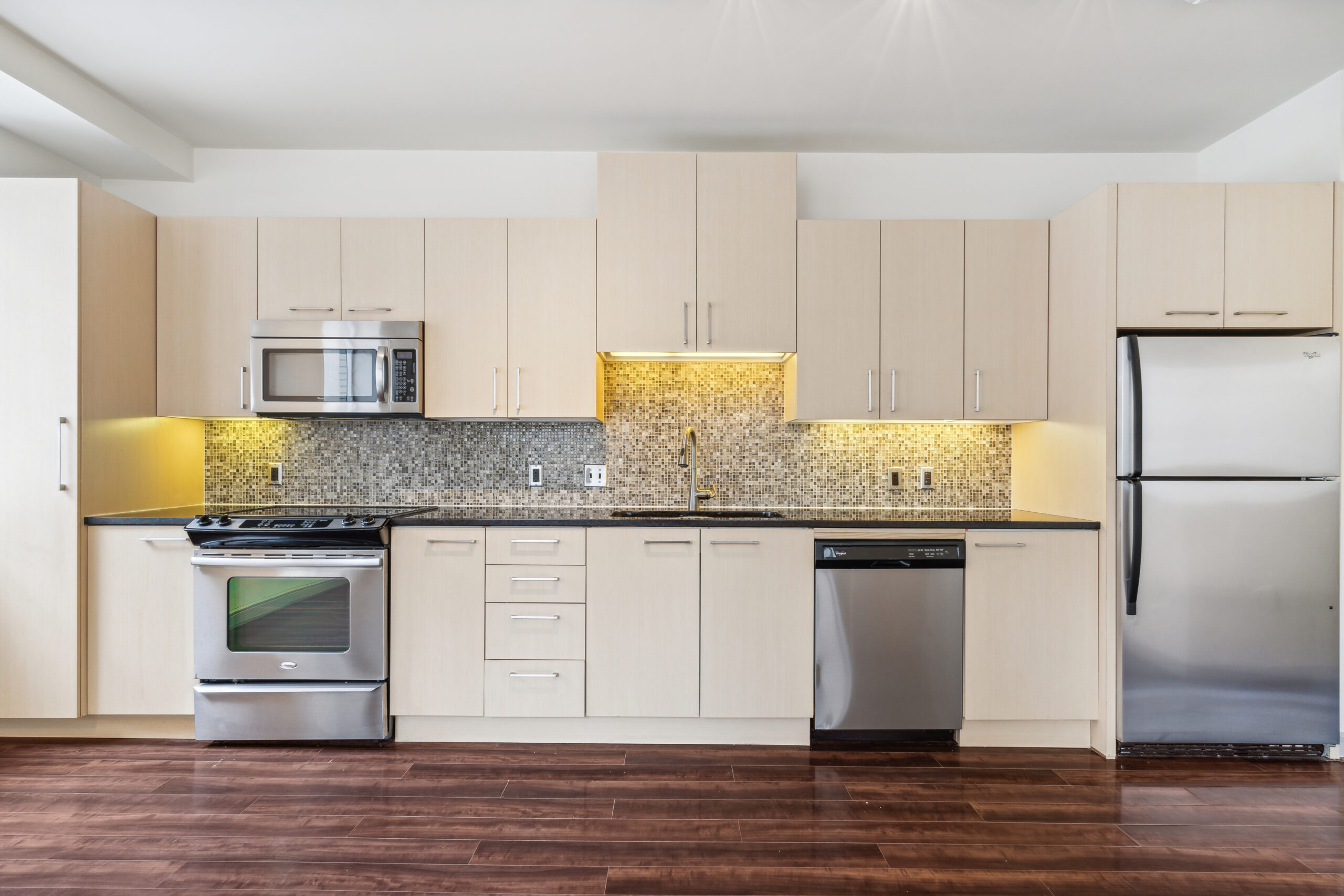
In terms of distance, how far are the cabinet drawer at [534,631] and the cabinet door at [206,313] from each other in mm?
1497

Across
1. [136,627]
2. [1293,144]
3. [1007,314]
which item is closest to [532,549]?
[136,627]

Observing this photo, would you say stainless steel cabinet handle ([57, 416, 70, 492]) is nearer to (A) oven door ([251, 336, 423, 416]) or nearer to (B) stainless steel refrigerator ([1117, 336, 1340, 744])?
(A) oven door ([251, 336, 423, 416])

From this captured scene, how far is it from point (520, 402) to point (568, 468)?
1.60 ft

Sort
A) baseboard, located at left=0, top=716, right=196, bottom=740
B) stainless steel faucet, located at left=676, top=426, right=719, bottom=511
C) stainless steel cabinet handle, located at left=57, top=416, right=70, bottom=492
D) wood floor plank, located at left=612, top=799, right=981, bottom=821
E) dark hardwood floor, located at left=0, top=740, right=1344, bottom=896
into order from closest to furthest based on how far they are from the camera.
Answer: dark hardwood floor, located at left=0, top=740, right=1344, bottom=896 < wood floor plank, located at left=612, top=799, right=981, bottom=821 < stainless steel cabinet handle, located at left=57, top=416, right=70, bottom=492 < baseboard, located at left=0, top=716, right=196, bottom=740 < stainless steel faucet, located at left=676, top=426, right=719, bottom=511

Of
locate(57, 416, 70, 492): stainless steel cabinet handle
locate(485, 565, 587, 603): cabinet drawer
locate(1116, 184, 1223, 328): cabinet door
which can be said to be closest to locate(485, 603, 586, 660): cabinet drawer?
locate(485, 565, 587, 603): cabinet drawer

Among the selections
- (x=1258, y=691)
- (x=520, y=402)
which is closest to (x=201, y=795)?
(x=520, y=402)

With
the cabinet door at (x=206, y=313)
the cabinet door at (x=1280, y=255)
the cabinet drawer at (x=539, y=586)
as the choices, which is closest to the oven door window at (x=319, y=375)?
the cabinet door at (x=206, y=313)

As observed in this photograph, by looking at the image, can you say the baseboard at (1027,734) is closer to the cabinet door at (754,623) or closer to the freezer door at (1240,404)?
the cabinet door at (754,623)

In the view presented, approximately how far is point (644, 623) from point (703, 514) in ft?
2.30

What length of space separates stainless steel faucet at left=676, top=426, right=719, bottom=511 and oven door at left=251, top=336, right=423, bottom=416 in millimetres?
1240

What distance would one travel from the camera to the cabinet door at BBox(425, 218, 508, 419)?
10.1ft

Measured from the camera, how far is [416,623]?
2820 millimetres

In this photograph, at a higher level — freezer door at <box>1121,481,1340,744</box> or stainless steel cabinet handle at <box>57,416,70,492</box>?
stainless steel cabinet handle at <box>57,416,70,492</box>

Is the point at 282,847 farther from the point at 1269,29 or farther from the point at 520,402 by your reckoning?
the point at 1269,29
